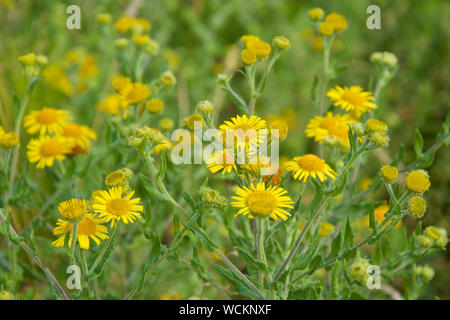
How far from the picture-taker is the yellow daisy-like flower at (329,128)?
1.61 metres

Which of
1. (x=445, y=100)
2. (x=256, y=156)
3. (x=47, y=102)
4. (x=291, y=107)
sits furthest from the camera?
(x=291, y=107)

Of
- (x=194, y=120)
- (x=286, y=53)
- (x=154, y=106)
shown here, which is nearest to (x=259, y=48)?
(x=194, y=120)

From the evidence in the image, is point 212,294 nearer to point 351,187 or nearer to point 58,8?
point 351,187

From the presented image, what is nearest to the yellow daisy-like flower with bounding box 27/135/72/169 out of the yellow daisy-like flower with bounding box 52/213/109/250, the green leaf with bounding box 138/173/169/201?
the yellow daisy-like flower with bounding box 52/213/109/250

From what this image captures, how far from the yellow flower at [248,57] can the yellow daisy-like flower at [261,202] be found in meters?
0.45

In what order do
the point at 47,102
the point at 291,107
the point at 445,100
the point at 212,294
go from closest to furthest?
the point at 212,294, the point at 47,102, the point at 445,100, the point at 291,107

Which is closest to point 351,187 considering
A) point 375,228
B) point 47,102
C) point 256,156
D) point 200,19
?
point 375,228

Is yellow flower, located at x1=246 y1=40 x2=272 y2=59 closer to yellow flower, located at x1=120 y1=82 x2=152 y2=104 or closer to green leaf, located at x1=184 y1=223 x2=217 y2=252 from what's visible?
yellow flower, located at x1=120 y1=82 x2=152 y2=104

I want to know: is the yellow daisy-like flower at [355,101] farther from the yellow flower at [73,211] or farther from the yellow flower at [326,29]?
the yellow flower at [73,211]

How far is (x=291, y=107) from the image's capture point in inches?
132

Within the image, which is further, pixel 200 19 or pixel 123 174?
pixel 200 19

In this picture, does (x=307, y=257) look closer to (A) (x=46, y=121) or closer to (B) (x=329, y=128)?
(B) (x=329, y=128)

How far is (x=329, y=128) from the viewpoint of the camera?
163cm
